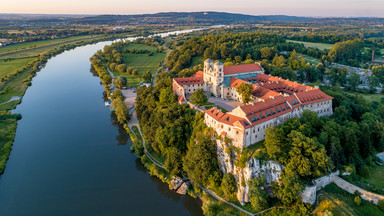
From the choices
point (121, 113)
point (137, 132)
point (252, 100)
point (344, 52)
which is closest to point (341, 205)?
point (252, 100)

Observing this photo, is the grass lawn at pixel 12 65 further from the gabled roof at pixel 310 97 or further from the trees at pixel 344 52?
the trees at pixel 344 52

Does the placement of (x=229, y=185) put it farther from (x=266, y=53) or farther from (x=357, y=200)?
(x=266, y=53)

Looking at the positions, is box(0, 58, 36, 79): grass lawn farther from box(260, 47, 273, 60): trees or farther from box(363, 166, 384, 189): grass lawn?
box(363, 166, 384, 189): grass lawn

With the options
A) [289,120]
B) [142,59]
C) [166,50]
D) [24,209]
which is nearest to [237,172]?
[289,120]

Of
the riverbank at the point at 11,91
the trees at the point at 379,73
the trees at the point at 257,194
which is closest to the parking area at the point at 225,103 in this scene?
the trees at the point at 257,194

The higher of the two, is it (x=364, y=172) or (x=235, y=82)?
(x=235, y=82)

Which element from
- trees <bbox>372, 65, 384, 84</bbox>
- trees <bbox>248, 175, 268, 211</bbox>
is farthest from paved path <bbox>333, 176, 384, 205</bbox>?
trees <bbox>372, 65, 384, 84</bbox>

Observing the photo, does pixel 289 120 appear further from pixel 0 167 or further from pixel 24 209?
pixel 0 167

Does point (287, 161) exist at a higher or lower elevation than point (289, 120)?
lower
